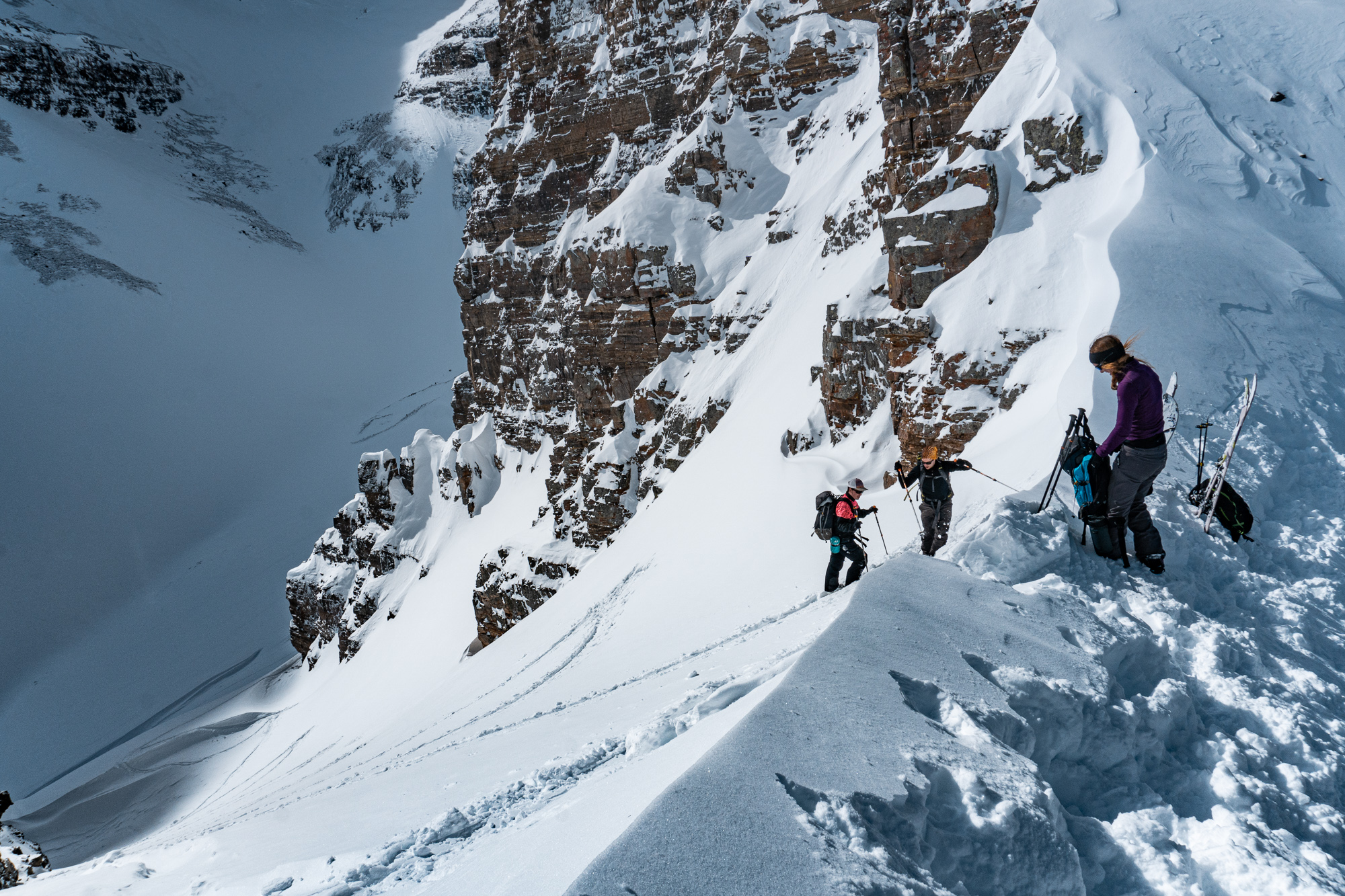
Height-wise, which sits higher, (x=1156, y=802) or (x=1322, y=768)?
(x=1156, y=802)

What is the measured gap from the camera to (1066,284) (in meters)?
11.8

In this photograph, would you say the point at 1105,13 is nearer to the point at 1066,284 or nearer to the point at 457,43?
the point at 1066,284

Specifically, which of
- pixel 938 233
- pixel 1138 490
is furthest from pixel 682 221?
pixel 1138 490

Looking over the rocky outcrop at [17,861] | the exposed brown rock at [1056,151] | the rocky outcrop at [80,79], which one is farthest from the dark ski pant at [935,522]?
the rocky outcrop at [80,79]

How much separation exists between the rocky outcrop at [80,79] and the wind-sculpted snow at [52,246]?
71.7 feet

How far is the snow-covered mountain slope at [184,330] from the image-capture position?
5159cm

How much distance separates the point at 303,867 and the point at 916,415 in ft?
37.6

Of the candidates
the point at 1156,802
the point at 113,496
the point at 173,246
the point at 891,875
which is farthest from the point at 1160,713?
the point at 173,246

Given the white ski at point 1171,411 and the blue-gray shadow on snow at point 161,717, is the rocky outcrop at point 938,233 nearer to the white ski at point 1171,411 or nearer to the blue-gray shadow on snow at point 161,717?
the white ski at point 1171,411

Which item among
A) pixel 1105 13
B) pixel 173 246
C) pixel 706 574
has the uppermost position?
pixel 173 246

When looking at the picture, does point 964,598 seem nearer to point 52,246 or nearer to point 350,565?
point 350,565

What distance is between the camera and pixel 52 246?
69375 mm

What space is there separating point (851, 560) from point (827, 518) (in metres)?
0.60

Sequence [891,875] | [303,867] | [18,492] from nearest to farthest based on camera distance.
→ [891,875] → [303,867] → [18,492]
